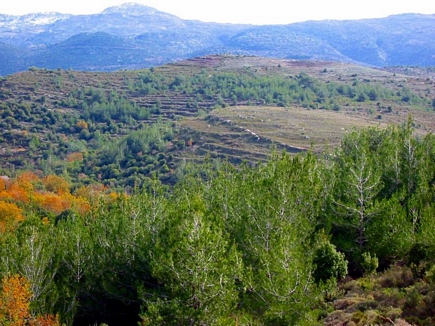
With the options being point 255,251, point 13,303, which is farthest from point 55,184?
point 255,251

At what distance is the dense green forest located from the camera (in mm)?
20031

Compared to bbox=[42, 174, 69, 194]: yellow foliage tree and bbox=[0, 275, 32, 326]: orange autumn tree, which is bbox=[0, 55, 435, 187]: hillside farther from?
bbox=[0, 275, 32, 326]: orange autumn tree

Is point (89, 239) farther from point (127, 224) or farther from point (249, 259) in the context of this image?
point (249, 259)

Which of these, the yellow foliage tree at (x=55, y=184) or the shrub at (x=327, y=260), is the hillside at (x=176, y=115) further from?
the shrub at (x=327, y=260)

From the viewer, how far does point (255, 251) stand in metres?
23.7

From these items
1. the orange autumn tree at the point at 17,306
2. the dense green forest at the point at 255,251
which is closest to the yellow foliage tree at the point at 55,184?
the dense green forest at the point at 255,251

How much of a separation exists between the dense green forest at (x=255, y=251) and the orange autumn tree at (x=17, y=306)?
0.37m

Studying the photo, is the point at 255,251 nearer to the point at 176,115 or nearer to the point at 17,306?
the point at 17,306

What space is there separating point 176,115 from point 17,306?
134 m

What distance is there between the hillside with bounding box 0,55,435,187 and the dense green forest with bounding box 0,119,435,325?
230 feet

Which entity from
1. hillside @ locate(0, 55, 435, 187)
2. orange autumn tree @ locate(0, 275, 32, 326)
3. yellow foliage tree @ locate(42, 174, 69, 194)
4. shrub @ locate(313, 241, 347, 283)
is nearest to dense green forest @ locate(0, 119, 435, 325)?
shrub @ locate(313, 241, 347, 283)

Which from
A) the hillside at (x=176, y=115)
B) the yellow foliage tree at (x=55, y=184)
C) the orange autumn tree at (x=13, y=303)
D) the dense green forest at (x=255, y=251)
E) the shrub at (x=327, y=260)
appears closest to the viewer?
the dense green forest at (x=255, y=251)

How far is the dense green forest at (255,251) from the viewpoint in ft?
65.7

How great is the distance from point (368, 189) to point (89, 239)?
56.8 ft
